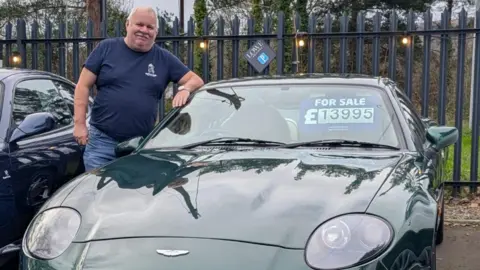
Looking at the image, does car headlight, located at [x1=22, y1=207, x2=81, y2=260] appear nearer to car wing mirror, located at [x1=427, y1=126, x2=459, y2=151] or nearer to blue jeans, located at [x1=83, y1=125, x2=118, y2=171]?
blue jeans, located at [x1=83, y1=125, x2=118, y2=171]

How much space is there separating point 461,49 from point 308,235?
5123mm

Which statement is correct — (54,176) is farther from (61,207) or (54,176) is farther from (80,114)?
(61,207)

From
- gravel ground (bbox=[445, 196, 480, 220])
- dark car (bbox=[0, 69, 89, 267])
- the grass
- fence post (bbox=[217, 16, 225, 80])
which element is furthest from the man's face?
the grass

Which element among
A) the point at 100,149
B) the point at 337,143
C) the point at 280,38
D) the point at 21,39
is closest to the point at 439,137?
the point at 337,143

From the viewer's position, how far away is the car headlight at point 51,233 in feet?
7.86

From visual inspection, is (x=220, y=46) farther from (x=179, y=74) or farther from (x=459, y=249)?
(x=459, y=249)

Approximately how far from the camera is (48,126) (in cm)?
402

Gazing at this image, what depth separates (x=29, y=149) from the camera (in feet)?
13.0

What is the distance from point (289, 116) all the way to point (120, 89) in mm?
1337

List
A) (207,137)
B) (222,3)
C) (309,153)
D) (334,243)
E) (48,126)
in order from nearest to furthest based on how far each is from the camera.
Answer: (334,243), (309,153), (207,137), (48,126), (222,3)

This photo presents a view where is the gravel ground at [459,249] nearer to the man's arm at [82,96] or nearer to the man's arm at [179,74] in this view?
the man's arm at [179,74]

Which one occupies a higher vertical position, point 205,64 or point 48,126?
point 205,64

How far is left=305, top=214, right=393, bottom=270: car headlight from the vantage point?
84.7 inches

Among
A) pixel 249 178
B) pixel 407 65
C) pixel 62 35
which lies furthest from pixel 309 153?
pixel 62 35
